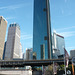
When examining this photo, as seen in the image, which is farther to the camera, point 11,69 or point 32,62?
point 32,62

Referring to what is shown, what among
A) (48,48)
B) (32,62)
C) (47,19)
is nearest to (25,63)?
(32,62)

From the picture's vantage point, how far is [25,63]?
117938 millimetres

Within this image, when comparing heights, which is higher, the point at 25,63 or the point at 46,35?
the point at 46,35

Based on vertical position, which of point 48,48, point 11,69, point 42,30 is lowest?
point 11,69

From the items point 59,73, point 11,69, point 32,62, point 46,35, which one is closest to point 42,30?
point 46,35

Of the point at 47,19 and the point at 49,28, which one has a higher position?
the point at 47,19

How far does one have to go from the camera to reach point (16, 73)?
178 feet

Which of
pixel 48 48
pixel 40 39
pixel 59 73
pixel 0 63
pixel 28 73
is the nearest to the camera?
pixel 28 73

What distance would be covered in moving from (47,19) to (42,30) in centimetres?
2221

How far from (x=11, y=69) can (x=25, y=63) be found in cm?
6358

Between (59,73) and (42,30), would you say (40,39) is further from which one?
(59,73)

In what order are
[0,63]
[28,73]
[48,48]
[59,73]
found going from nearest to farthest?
[28,73], [59,73], [0,63], [48,48]

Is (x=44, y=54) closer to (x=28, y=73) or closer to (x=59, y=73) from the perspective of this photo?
(x=59, y=73)

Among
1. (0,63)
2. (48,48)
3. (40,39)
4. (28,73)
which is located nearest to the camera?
(28,73)
